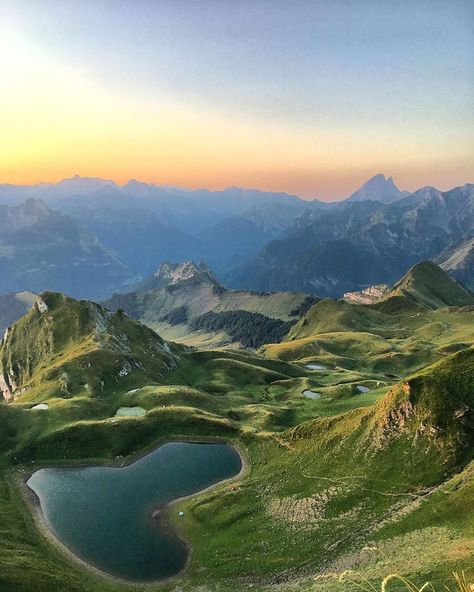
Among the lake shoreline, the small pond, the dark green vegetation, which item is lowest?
the lake shoreline

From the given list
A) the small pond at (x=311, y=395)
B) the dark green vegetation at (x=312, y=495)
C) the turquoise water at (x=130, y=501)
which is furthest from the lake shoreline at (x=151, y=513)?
the small pond at (x=311, y=395)

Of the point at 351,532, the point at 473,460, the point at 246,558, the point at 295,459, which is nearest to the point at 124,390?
the point at 295,459

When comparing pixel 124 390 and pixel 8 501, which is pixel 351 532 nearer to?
pixel 8 501

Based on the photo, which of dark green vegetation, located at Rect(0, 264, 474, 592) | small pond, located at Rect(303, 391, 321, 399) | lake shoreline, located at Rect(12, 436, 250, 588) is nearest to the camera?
dark green vegetation, located at Rect(0, 264, 474, 592)

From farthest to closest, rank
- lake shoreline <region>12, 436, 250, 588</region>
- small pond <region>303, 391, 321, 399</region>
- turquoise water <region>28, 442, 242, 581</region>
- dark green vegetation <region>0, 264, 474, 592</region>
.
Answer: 1. small pond <region>303, 391, 321, 399</region>
2. turquoise water <region>28, 442, 242, 581</region>
3. lake shoreline <region>12, 436, 250, 588</region>
4. dark green vegetation <region>0, 264, 474, 592</region>

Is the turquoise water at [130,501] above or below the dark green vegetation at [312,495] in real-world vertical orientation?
below

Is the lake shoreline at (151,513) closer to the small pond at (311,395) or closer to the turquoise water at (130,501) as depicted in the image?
the turquoise water at (130,501)

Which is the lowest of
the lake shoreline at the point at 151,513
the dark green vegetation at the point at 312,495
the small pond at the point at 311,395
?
the lake shoreline at the point at 151,513

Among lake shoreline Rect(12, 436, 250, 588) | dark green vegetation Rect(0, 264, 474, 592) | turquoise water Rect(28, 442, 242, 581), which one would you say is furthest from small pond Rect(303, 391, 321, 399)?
turquoise water Rect(28, 442, 242, 581)

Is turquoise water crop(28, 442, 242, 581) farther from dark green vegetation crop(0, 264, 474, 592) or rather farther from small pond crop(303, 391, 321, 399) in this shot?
small pond crop(303, 391, 321, 399)
